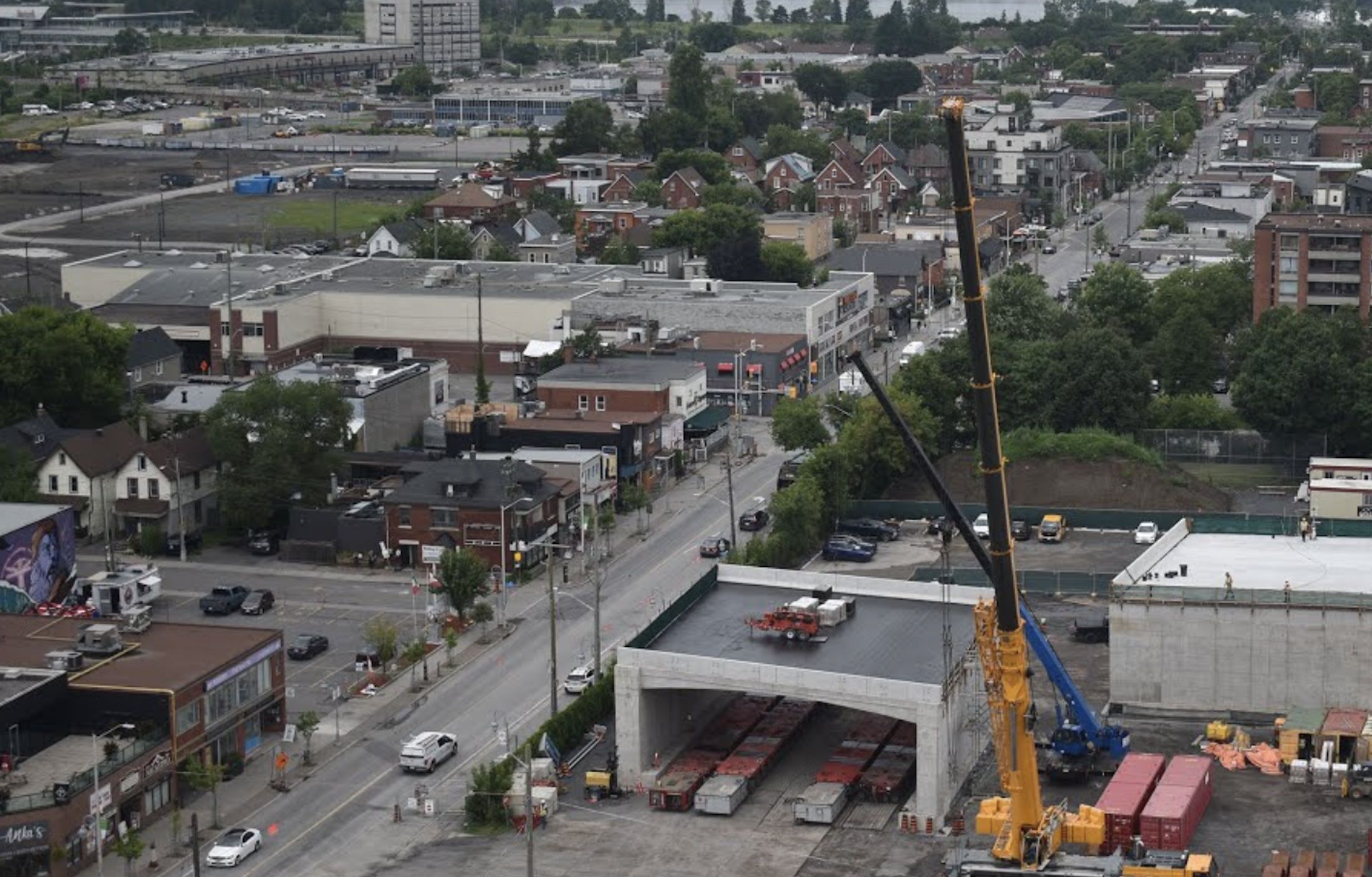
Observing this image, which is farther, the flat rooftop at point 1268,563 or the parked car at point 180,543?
the parked car at point 180,543

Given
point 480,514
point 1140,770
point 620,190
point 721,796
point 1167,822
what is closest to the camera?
point 1167,822

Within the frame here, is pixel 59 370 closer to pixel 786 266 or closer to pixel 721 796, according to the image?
pixel 721 796

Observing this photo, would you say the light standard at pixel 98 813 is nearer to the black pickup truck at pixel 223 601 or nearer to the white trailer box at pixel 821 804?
the white trailer box at pixel 821 804

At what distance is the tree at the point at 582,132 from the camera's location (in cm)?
8950

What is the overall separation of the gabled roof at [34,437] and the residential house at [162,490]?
1.39 meters

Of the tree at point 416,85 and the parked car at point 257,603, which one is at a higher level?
the tree at point 416,85

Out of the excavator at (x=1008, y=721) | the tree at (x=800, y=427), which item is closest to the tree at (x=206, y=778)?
the excavator at (x=1008, y=721)

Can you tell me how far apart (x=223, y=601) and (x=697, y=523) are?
896 cm

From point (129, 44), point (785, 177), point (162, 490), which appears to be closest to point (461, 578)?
point (162, 490)

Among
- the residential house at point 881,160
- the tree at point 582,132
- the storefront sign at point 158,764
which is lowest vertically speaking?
the storefront sign at point 158,764

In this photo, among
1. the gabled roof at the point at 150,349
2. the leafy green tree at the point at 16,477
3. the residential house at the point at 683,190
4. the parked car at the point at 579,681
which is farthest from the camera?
the residential house at the point at 683,190

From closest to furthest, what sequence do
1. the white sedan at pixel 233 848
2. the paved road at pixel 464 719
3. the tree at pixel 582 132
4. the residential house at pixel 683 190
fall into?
the white sedan at pixel 233 848 → the paved road at pixel 464 719 → the residential house at pixel 683 190 → the tree at pixel 582 132

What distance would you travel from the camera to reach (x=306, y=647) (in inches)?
1340

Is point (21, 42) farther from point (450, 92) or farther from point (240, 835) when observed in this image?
point (240, 835)
